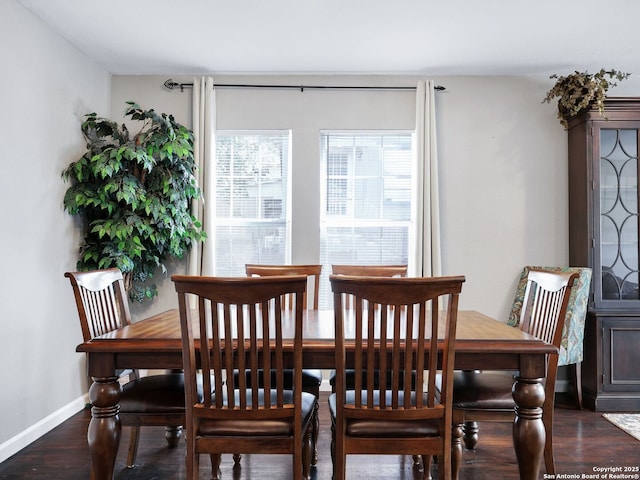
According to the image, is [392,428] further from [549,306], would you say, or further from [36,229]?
[36,229]

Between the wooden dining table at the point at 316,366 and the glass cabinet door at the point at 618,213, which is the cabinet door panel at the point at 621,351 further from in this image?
the wooden dining table at the point at 316,366

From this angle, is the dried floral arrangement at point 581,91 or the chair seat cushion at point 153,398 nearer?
the chair seat cushion at point 153,398

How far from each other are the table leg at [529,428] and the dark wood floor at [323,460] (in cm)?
62

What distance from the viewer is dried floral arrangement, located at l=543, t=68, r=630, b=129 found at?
3.35 m

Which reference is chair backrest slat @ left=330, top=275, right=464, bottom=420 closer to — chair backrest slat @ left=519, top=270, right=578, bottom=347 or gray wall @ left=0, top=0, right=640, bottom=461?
chair backrest slat @ left=519, top=270, right=578, bottom=347

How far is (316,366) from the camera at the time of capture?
1.80m

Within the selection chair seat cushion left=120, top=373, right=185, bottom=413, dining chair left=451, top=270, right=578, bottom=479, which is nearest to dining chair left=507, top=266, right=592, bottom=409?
dining chair left=451, top=270, right=578, bottom=479

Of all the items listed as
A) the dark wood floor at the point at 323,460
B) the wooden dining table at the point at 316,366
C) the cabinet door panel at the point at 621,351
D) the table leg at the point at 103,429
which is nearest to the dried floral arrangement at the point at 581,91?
the cabinet door panel at the point at 621,351

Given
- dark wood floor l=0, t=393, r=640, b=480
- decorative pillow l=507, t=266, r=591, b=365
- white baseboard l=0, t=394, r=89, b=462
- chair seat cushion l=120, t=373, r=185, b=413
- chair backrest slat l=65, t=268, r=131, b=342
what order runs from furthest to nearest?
decorative pillow l=507, t=266, r=591, b=365, white baseboard l=0, t=394, r=89, b=462, dark wood floor l=0, t=393, r=640, b=480, chair backrest slat l=65, t=268, r=131, b=342, chair seat cushion l=120, t=373, r=185, b=413

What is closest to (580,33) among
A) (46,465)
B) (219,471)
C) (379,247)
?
(379,247)

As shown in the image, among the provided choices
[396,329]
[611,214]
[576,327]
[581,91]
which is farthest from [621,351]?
[396,329]

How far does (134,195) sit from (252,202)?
3.37 feet

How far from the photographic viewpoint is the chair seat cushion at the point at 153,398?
1920mm

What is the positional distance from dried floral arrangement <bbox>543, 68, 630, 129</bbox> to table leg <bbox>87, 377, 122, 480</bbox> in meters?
3.51
